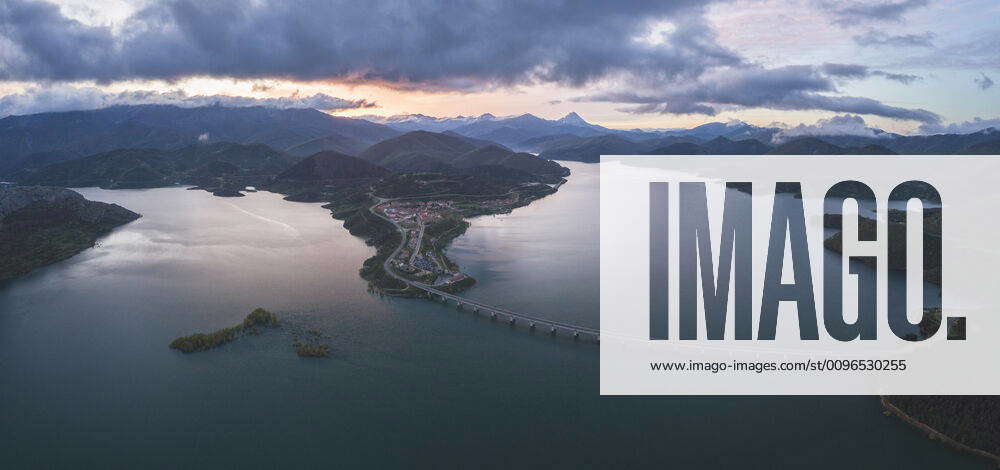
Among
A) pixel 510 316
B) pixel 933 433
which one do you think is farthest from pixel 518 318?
pixel 933 433

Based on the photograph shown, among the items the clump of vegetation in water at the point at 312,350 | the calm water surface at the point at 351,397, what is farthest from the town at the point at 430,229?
the clump of vegetation in water at the point at 312,350

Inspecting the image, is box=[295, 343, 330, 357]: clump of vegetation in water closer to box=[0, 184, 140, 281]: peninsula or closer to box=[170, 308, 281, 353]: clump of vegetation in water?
box=[170, 308, 281, 353]: clump of vegetation in water

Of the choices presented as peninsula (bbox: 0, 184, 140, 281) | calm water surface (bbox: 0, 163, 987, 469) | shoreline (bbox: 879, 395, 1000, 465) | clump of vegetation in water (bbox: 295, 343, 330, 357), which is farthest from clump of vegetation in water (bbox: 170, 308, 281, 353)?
shoreline (bbox: 879, 395, 1000, 465)

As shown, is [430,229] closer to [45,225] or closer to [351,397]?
[351,397]

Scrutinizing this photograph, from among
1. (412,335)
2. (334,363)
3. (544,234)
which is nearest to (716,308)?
(412,335)

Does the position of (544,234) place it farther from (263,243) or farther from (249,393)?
(249,393)

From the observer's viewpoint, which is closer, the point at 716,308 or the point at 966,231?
the point at 716,308
